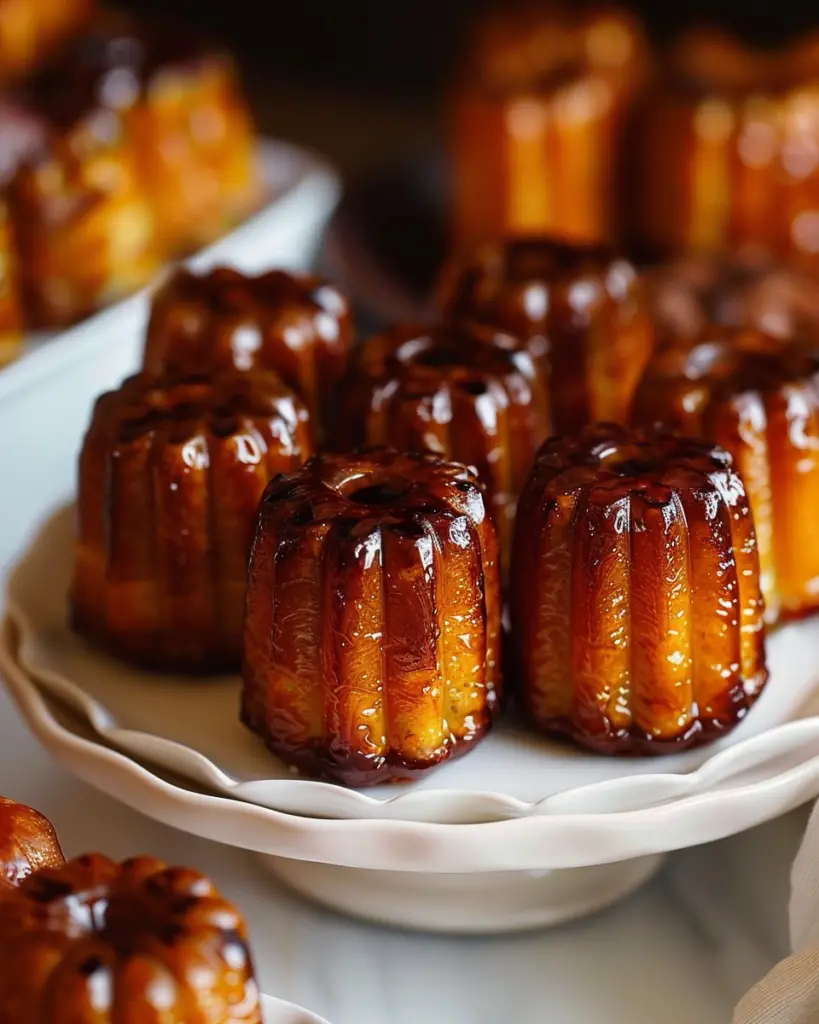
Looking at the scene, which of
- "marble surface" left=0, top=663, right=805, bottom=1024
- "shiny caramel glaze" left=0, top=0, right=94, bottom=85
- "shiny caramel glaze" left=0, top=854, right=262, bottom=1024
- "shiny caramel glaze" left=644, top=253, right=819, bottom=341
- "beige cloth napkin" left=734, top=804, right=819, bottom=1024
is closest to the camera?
"shiny caramel glaze" left=0, top=854, right=262, bottom=1024

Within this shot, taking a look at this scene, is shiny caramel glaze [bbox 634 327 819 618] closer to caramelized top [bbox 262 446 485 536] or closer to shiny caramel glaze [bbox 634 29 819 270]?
caramelized top [bbox 262 446 485 536]

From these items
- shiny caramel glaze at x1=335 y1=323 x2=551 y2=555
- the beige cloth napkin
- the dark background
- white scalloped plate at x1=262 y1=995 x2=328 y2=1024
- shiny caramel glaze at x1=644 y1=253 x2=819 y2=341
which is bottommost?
the dark background

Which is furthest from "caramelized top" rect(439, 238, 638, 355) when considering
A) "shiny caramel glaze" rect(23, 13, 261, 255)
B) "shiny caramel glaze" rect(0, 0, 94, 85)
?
"shiny caramel glaze" rect(0, 0, 94, 85)

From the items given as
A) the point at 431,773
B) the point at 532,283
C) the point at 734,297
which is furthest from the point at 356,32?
the point at 431,773

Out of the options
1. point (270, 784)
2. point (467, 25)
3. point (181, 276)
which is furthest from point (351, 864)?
point (467, 25)

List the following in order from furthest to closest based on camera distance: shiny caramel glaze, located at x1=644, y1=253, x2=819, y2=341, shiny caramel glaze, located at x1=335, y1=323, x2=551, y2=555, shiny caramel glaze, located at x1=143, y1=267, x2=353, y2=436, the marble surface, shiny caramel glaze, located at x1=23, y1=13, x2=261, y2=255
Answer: shiny caramel glaze, located at x1=23, y1=13, x2=261, y2=255
shiny caramel glaze, located at x1=644, y1=253, x2=819, y2=341
shiny caramel glaze, located at x1=143, y1=267, x2=353, y2=436
shiny caramel glaze, located at x1=335, y1=323, x2=551, y2=555
the marble surface
